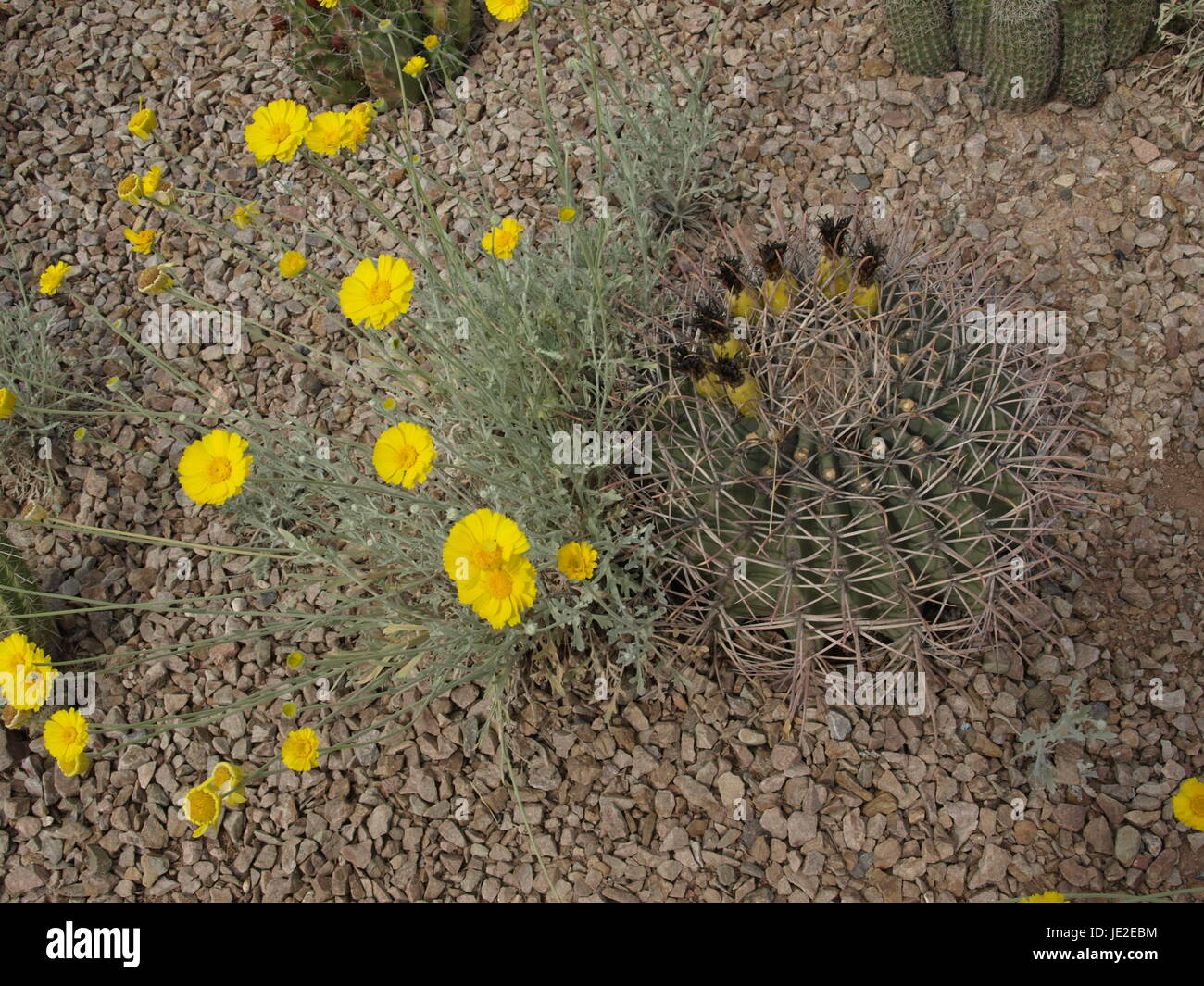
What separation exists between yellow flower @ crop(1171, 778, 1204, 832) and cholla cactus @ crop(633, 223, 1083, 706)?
55 centimetres

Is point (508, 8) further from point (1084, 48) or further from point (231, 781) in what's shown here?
point (1084, 48)

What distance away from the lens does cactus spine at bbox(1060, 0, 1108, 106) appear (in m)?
3.21

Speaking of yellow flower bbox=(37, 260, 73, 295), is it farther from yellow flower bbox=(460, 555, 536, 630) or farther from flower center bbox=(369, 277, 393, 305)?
yellow flower bbox=(460, 555, 536, 630)

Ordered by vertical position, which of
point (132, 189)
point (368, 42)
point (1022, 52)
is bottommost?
point (132, 189)

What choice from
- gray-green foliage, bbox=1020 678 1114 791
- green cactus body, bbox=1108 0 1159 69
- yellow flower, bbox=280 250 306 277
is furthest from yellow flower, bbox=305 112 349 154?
green cactus body, bbox=1108 0 1159 69

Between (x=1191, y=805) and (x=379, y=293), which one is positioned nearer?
(x=1191, y=805)

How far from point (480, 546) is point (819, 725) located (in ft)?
3.83

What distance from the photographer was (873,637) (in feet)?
7.50

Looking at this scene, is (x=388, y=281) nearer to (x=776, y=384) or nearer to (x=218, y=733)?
(x=776, y=384)

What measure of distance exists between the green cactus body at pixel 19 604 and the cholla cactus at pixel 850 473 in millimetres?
1830

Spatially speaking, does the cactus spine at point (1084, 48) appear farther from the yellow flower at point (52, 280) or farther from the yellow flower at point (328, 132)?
the yellow flower at point (52, 280)

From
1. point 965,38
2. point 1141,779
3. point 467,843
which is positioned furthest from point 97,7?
point 1141,779

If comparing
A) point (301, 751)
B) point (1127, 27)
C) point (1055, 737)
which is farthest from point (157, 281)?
point (1127, 27)

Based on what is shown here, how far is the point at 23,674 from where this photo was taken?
2043 mm
